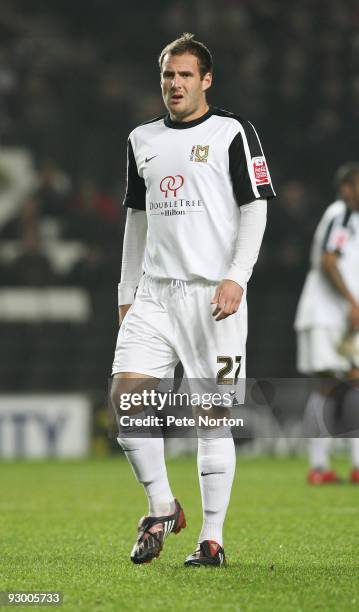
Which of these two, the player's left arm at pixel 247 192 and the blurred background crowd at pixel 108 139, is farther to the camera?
the blurred background crowd at pixel 108 139

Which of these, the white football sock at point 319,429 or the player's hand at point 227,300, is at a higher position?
the player's hand at point 227,300

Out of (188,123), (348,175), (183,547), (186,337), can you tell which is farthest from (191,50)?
(348,175)

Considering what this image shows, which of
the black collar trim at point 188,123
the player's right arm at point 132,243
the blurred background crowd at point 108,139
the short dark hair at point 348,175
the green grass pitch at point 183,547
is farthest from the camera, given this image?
the blurred background crowd at point 108,139

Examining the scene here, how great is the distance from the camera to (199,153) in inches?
183

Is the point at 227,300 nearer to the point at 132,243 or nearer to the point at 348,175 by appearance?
the point at 132,243

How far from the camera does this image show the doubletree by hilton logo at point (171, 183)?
467cm

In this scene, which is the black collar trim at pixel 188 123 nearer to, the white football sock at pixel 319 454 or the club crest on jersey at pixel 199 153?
the club crest on jersey at pixel 199 153

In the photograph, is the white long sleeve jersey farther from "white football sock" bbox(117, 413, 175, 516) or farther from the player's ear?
"white football sock" bbox(117, 413, 175, 516)

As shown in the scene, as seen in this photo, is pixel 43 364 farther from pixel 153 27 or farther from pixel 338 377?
pixel 153 27

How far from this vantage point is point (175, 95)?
466cm

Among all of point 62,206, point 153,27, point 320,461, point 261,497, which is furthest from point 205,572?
point 153,27

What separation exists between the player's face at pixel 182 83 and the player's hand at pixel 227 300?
0.70 m

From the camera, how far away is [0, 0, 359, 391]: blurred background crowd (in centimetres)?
1248

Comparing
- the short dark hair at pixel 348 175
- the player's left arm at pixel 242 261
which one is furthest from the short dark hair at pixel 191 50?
the short dark hair at pixel 348 175
